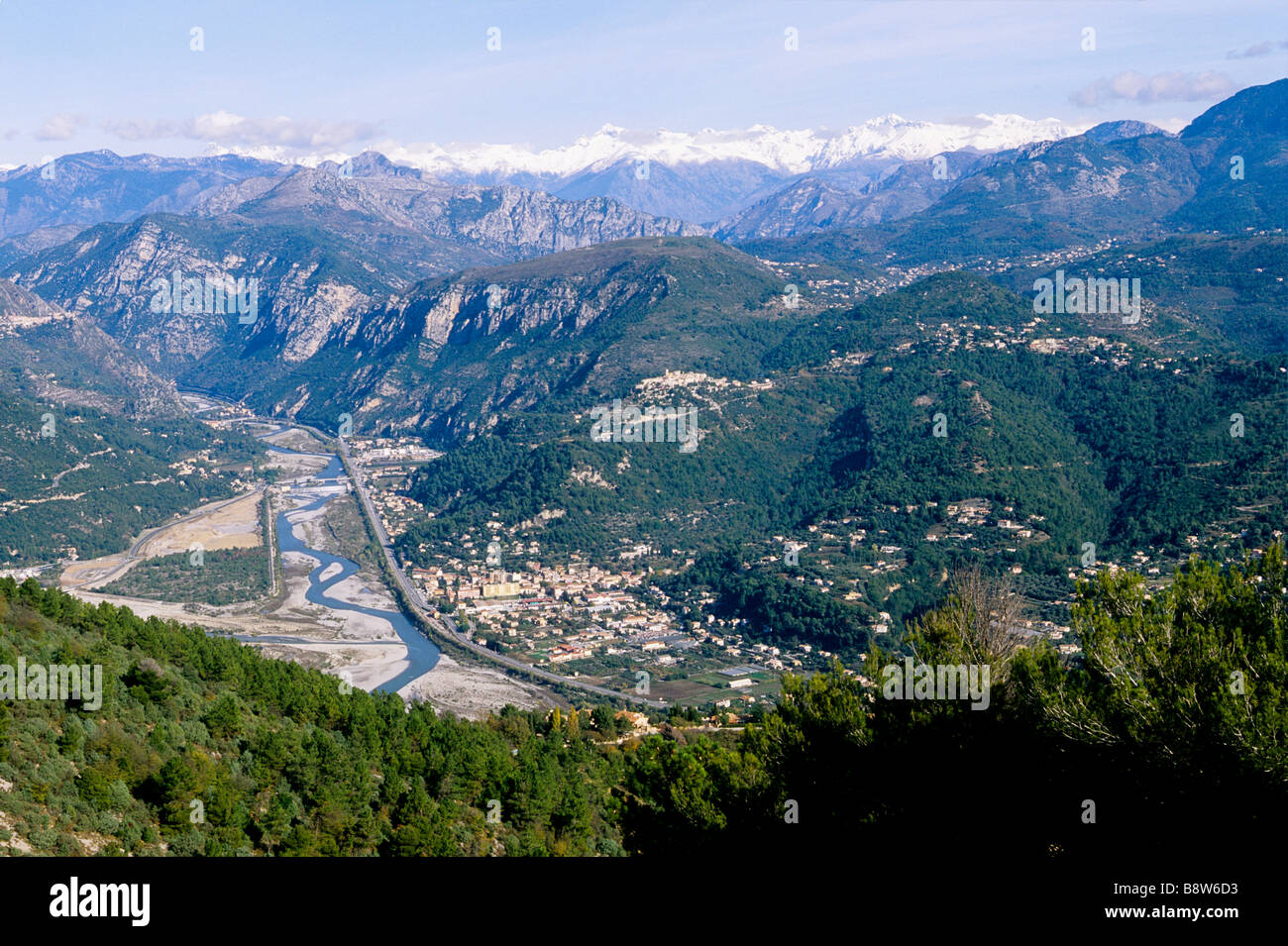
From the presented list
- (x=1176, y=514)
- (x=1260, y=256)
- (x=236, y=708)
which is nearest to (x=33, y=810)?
(x=236, y=708)

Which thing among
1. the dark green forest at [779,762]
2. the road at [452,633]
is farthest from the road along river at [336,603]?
the dark green forest at [779,762]

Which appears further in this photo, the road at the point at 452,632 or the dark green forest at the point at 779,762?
the road at the point at 452,632

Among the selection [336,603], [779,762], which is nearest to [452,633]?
[336,603]

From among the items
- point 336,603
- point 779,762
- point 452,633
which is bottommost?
point 452,633

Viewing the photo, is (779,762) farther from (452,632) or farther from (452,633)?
(452,632)

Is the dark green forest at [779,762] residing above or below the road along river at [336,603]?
above

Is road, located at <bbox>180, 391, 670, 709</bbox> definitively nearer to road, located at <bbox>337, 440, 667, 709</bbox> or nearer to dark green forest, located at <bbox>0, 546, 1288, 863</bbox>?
road, located at <bbox>337, 440, 667, 709</bbox>

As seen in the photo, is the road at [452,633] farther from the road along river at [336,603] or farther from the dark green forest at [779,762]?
the dark green forest at [779,762]

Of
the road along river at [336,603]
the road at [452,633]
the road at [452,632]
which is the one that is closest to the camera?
the road at [452,633]

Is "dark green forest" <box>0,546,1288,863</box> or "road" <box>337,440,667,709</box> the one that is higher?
"dark green forest" <box>0,546,1288,863</box>

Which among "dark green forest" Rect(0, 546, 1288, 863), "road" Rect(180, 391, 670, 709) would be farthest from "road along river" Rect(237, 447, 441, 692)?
"dark green forest" Rect(0, 546, 1288, 863)
